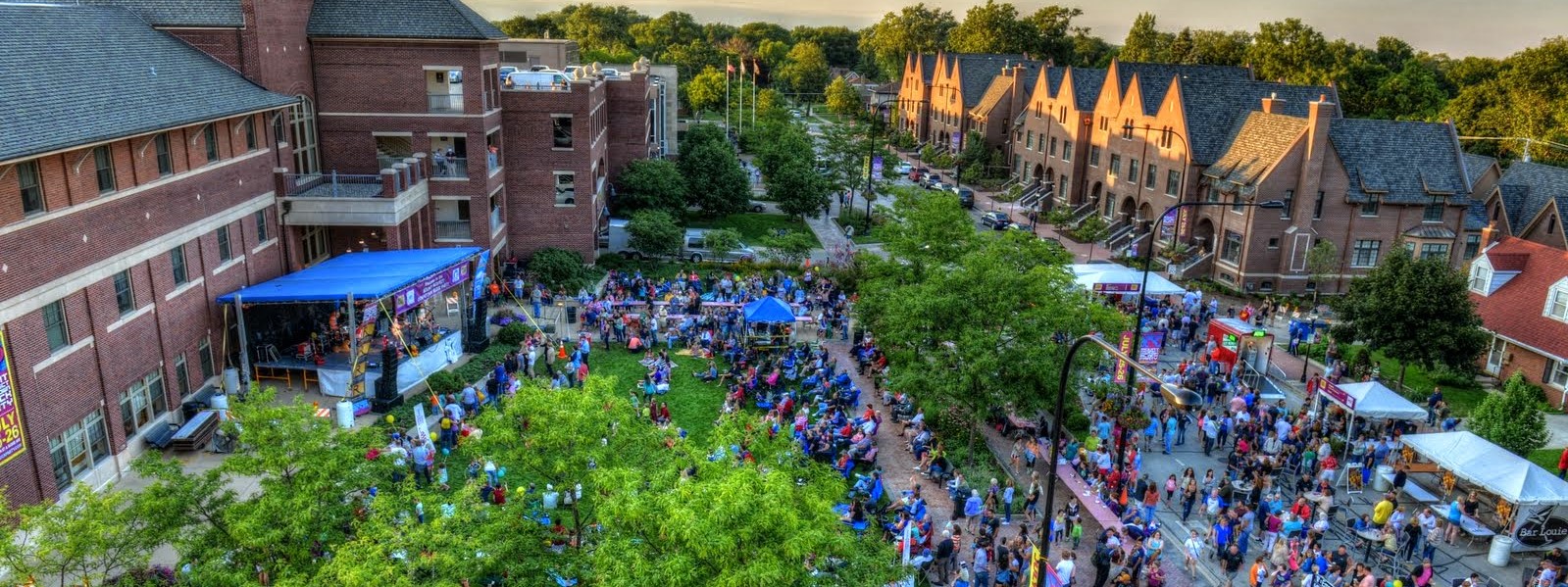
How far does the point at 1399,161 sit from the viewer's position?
48.4 meters

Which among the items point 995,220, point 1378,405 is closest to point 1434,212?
point 995,220

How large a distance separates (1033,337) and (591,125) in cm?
2744

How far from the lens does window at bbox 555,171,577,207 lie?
45.4 m

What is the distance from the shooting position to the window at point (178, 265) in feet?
87.9

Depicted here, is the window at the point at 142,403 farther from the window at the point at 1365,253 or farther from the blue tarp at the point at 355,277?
the window at the point at 1365,253

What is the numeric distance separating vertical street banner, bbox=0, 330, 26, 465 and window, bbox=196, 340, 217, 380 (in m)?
8.44

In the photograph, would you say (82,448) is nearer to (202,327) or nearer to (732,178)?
(202,327)

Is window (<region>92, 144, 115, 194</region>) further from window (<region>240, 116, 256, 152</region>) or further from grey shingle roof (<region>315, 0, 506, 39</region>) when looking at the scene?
grey shingle roof (<region>315, 0, 506, 39</region>)

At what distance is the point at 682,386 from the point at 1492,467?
2239 cm

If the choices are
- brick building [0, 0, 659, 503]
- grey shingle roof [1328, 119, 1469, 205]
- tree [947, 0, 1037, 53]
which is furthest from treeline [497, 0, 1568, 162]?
brick building [0, 0, 659, 503]

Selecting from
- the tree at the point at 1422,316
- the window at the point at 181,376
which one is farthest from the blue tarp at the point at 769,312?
the tree at the point at 1422,316

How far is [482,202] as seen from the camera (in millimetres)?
40656

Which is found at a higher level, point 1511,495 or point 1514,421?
point 1514,421

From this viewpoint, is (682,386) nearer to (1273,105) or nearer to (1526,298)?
(1526,298)
